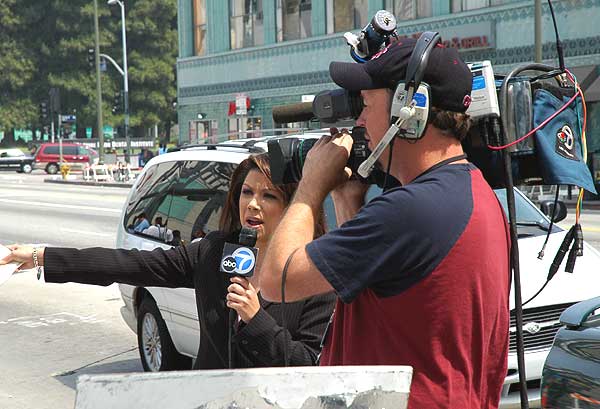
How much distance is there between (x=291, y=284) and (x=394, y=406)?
40 centimetres

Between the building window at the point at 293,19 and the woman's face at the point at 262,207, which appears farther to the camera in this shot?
the building window at the point at 293,19

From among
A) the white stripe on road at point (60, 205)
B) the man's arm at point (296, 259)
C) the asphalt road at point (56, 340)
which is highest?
the man's arm at point (296, 259)

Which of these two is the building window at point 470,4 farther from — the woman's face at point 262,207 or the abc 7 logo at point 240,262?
the abc 7 logo at point 240,262

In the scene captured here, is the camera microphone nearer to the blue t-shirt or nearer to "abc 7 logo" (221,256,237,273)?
"abc 7 logo" (221,256,237,273)

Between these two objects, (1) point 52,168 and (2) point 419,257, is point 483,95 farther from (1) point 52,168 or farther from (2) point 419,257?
(1) point 52,168

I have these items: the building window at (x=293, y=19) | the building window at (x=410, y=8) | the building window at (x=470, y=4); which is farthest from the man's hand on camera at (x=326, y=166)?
the building window at (x=293, y=19)

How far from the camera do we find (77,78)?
75688 mm

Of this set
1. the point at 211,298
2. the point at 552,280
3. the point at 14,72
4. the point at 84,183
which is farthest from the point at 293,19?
the point at 14,72

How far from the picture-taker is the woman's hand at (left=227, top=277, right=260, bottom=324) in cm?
302

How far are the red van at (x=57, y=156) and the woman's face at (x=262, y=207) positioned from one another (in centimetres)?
5089

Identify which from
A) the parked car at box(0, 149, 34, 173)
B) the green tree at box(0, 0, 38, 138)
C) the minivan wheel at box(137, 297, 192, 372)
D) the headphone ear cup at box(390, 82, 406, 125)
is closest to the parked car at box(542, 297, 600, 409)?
the headphone ear cup at box(390, 82, 406, 125)

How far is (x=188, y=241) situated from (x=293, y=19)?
33.5 meters

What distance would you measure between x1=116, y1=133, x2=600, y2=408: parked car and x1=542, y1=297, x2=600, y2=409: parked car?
55.3 inches

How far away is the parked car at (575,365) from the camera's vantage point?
3662mm
